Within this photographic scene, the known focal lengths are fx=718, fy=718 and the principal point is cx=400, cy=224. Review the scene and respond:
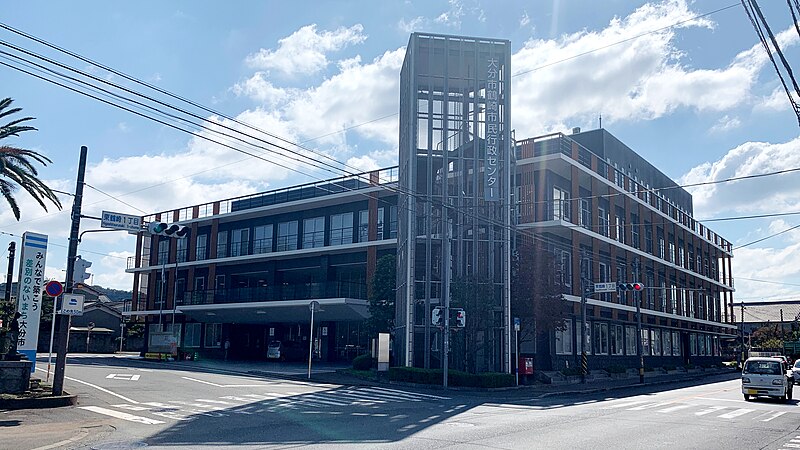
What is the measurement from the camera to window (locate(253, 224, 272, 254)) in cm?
5409

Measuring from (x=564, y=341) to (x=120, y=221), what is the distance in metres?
27.8

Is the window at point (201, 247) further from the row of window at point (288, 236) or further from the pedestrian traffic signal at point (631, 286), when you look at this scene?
the pedestrian traffic signal at point (631, 286)

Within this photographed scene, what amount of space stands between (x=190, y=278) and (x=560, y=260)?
104 feet

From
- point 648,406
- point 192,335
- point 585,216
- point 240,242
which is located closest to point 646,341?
point 585,216

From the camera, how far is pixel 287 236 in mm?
52844

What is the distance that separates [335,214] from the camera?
50.0 meters

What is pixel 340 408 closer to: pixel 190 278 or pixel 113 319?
pixel 190 278

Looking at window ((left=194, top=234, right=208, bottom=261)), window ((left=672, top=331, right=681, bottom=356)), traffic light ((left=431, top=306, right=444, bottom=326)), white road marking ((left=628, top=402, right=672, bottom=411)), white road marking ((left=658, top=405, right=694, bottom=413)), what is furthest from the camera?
window ((left=672, top=331, right=681, bottom=356))

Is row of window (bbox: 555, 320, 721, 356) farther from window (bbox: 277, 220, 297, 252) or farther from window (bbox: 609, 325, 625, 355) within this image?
window (bbox: 277, 220, 297, 252)

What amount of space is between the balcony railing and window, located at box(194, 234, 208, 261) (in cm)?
335

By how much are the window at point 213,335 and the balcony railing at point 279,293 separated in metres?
2.79

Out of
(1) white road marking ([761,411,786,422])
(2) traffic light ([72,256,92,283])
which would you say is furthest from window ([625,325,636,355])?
(2) traffic light ([72,256,92,283])

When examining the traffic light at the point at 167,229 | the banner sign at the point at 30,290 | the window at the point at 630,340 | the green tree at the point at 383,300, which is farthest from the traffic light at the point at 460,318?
the window at the point at 630,340

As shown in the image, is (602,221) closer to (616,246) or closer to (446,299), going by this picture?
(616,246)
